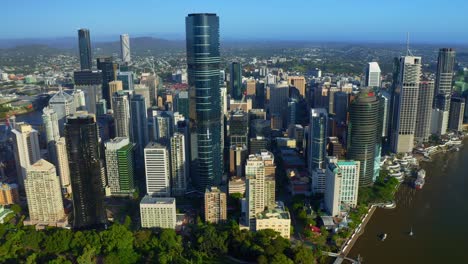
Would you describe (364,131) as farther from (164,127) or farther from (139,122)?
(139,122)

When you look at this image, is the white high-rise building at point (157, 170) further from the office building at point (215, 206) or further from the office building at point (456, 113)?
the office building at point (456, 113)

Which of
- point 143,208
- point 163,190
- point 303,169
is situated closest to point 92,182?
point 143,208

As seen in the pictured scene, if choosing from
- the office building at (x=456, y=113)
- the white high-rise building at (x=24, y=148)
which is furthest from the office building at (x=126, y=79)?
the office building at (x=456, y=113)

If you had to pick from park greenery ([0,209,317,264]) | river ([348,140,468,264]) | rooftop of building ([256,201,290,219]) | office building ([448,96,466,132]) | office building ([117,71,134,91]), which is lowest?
river ([348,140,468,264])

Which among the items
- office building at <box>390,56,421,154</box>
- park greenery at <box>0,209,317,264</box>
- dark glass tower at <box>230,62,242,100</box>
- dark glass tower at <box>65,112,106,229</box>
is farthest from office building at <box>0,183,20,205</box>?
dark glass tower at <box>230,62,242,100</box>

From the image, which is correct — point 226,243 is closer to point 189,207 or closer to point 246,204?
point 246,204

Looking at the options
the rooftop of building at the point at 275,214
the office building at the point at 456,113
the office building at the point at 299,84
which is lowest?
the rooftop of building at the point at 275,214

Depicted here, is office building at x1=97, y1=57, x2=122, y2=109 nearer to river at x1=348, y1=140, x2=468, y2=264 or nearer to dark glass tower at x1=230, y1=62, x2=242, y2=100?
dark glass tower at x1=230, y1=62, x2=242, y2=100
